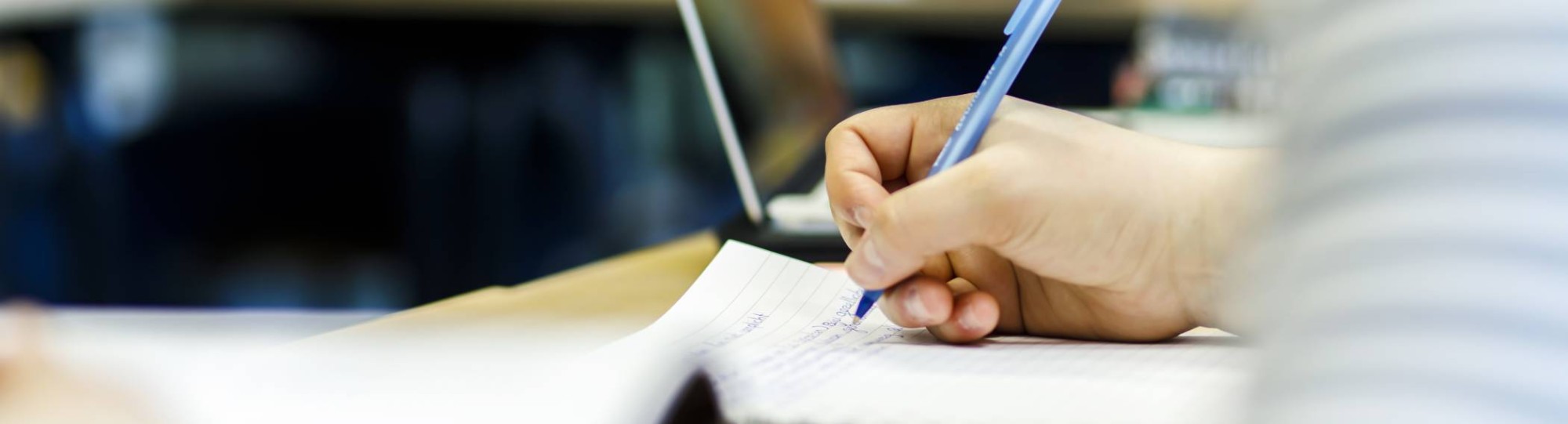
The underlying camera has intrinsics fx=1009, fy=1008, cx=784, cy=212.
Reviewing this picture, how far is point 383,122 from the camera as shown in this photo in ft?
3.72

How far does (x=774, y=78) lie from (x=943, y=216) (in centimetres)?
46

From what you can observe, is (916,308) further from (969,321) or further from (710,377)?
(710,377)

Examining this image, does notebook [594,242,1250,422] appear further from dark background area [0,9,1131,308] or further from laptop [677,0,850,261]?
dark background area [0,9,1131,308]

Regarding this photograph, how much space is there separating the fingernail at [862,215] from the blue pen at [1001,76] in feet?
0.08

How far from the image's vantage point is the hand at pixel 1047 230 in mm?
269

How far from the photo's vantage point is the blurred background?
3.68 ft

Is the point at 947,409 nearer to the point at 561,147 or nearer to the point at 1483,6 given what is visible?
the point at 1483,6

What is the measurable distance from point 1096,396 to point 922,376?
4 cm

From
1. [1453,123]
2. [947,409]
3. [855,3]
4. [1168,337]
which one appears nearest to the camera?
[1453,123]

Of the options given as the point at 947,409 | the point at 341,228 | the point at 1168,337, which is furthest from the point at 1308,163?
the point at 341,228

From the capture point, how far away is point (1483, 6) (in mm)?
58

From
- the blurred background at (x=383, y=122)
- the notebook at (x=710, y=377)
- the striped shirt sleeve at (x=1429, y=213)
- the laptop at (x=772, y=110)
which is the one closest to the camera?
the striped shirt sleeve at (x=1429, y=213)

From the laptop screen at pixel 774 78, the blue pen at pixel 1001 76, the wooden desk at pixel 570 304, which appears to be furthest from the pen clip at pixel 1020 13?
the laptop screen at pixel 774 78

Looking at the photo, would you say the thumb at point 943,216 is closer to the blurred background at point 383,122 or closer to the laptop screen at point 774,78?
the laptop screen at point 774,78
